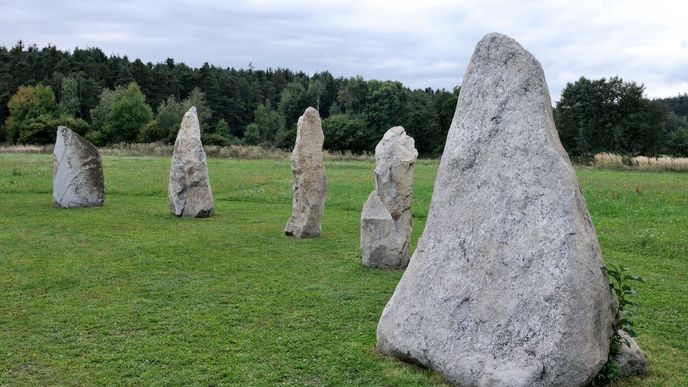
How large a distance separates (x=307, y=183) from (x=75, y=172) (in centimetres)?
863

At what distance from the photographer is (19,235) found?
1421 cm

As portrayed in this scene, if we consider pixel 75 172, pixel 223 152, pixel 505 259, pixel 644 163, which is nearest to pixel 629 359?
pixel 505 259

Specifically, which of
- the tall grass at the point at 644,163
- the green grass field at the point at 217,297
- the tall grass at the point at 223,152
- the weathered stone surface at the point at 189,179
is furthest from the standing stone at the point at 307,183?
the tall grass at the point at 223,152

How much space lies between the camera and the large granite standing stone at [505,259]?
17.8 feet

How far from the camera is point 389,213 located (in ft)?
37.2

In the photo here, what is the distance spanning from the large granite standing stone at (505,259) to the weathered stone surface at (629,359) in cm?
54

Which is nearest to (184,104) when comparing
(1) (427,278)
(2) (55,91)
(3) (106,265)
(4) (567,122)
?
(2) (55,91)

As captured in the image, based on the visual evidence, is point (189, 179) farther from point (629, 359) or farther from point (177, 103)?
point (177, 103)

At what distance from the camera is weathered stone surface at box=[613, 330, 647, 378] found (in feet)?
20.2

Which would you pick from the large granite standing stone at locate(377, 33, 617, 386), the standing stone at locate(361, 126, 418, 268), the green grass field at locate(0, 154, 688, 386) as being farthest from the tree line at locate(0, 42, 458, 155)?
the large granite standing stone at locate(377, 33, 617, 386)

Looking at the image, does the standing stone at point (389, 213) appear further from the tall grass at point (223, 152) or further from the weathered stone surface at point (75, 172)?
the tall grass at point (223, 152)

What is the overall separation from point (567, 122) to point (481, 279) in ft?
209

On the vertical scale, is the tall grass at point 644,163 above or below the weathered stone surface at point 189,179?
above

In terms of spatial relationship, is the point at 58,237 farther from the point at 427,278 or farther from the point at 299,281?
the point at 427,278
